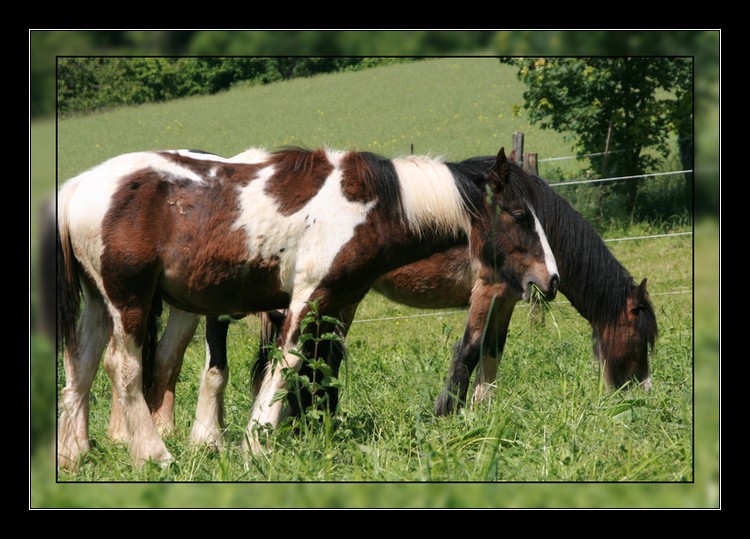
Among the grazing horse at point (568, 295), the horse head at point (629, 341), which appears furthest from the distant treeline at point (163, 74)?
the horse head at point (629, 341)

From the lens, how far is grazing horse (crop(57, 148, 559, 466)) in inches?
166

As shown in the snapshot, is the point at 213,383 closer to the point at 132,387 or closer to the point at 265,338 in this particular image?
the point at 265,338

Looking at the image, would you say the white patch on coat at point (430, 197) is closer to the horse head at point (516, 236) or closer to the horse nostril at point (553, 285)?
the horse head at point (516, 236)

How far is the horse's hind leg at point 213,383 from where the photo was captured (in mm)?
5121

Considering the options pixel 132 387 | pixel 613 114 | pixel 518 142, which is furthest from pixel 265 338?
pixel 518 142

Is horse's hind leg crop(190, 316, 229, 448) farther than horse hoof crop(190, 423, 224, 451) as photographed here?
Yes

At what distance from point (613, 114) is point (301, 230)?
228 inches

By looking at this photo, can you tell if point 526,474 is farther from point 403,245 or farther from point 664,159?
point 664,159

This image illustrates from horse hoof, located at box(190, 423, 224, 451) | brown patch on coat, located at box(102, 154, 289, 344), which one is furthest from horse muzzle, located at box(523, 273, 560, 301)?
horse hoof, located at box(190, 423, 224, 451)

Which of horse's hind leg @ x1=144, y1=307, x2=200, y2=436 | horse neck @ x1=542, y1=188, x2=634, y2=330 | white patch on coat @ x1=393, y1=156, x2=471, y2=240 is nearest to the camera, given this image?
white patch on coat @ x1=393, y1=156, x2=471, y2=240

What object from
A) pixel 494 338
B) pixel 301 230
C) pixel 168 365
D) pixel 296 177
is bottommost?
pixel 168 365

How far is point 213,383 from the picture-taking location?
205 inches

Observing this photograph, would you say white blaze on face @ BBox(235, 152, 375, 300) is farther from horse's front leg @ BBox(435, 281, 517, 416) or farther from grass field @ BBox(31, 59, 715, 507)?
horse's front leg @ BBox(435, 281, 517, 416)

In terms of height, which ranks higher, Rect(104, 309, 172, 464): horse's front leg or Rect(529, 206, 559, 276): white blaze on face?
Rect(529, 206, 559, 276): white blaze on face
